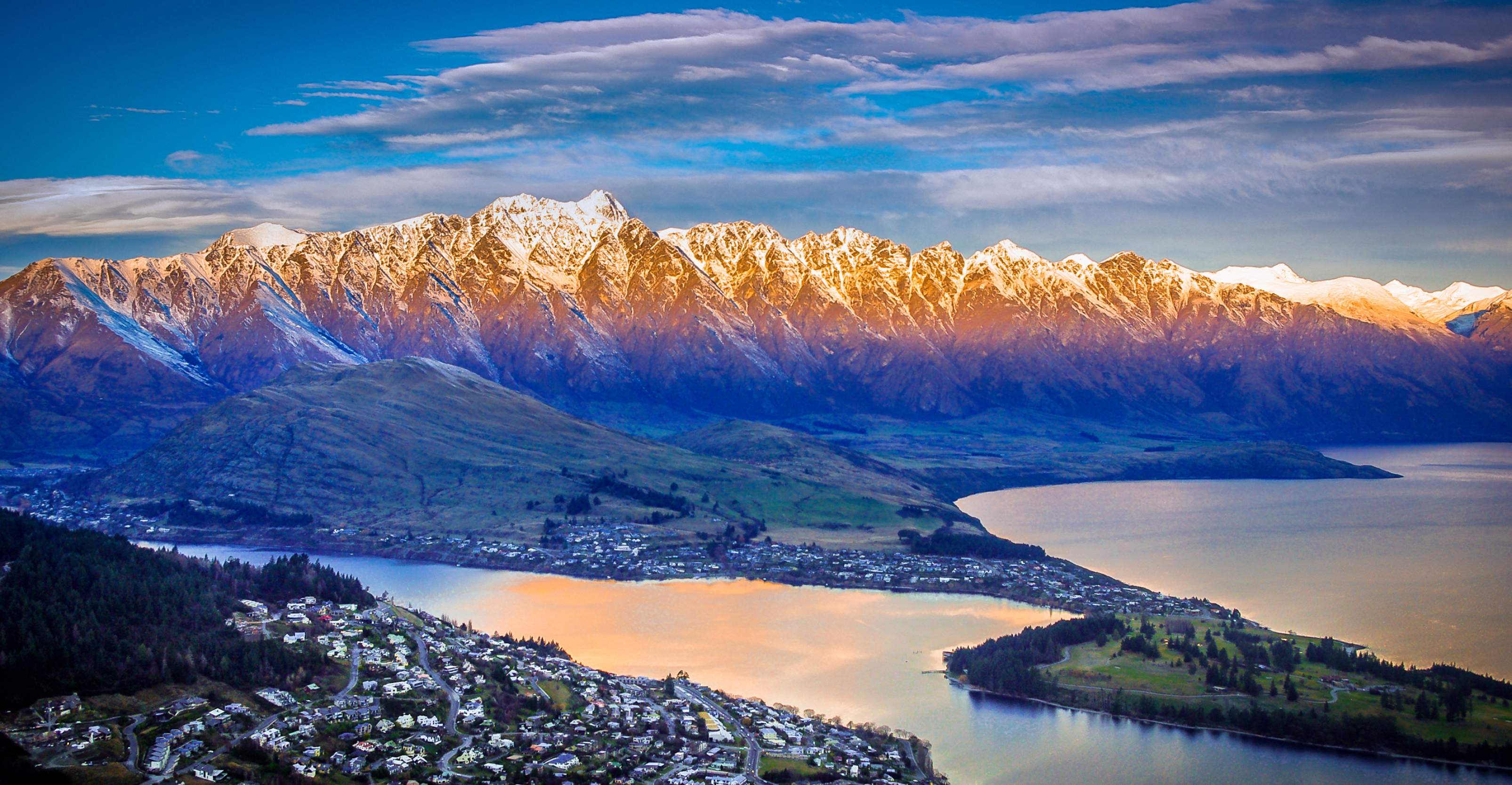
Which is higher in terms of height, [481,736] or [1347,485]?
[1347,485]

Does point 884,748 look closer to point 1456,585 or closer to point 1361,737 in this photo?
point 1361,737

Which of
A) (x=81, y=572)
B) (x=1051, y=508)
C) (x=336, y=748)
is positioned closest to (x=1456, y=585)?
(x=1051, y=508)

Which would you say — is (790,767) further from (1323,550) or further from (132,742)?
(1323,550)

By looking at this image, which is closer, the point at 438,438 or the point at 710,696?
the point at 710,696

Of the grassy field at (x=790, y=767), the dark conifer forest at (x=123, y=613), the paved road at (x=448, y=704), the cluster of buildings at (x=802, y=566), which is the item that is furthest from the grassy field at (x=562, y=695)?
the cluster of buildings at (x=802, y=566)

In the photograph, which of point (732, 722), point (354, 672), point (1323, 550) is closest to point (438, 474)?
point (354, 672)

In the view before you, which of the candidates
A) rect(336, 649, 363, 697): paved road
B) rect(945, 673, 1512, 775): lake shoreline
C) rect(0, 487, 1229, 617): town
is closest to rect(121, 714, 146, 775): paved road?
rect(336, 649, 363, 697): paved road

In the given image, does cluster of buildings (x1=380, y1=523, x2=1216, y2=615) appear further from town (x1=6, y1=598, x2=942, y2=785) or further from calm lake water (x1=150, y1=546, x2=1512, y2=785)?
town (x1=6, y1=598, x2=942, y2=785)

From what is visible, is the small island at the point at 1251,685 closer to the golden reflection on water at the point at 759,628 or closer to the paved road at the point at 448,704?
the golden reflection on water at the point at 759,628
